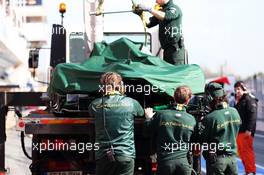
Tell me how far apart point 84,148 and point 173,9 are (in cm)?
254

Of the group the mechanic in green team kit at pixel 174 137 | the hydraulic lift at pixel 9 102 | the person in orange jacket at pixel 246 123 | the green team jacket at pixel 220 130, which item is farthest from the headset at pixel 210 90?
the person in orange jacket at pixel 246 123

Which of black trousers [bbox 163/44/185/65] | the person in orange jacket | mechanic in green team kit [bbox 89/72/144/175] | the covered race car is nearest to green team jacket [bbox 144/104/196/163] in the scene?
mechanic in green team kit [bbox 89/72/144/175]

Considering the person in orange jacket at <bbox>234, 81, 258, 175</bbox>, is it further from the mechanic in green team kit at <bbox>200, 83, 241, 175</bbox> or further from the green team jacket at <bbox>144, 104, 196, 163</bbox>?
the green team jacket at <bbox>144, 104, 196, 163</bbox>

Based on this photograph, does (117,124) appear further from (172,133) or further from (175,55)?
(175,55)

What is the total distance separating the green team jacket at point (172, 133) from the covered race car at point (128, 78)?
53 cm

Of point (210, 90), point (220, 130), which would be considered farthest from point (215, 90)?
point (220, 130)

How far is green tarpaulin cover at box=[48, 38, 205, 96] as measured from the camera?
5875 millimetres

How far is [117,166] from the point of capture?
17.1 feet

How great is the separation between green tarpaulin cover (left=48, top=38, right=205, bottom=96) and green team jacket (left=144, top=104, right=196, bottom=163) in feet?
1.77

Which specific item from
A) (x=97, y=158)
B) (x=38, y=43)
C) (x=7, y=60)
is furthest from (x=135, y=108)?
(x=38, y=43)

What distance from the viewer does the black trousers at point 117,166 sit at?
5.19 meters

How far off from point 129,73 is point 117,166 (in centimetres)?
118

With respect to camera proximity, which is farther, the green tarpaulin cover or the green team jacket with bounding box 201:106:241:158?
the green tarpaulin cover

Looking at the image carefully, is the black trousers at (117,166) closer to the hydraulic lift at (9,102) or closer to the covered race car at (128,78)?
the covered race car at (128,78)
